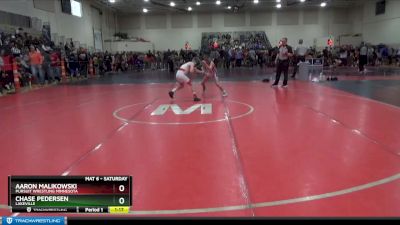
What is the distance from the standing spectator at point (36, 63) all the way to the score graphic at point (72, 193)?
1675 centimetres

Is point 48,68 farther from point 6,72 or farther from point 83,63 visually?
point 83,63

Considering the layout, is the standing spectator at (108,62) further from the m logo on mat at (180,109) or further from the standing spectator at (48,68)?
the m logo on mat at (180,109)

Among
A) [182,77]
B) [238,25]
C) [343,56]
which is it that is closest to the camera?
[182,77]

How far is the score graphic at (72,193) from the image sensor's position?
1.42m

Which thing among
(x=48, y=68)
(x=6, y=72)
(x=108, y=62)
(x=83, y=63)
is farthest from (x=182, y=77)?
(x=108, y=62)

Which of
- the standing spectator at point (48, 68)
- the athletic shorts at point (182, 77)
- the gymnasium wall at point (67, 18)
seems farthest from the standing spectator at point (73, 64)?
the athletic shorts at point (182, 77)

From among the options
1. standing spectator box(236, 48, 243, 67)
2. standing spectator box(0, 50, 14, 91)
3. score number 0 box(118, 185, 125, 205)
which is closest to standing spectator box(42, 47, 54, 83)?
standing spectator box(0, 50, 14, 91)

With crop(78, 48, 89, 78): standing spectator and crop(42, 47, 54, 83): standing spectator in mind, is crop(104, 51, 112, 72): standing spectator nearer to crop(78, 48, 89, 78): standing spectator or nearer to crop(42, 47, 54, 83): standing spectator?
crop(78, 48, 89, 78): standing spectator

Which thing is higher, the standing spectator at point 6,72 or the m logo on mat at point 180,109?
the standing spectator at point 6,72

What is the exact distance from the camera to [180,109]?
30.8 feet

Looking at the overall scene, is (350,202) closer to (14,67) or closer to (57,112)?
(57,112)

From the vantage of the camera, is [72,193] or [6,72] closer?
[72,193]

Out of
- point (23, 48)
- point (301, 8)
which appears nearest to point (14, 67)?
point (23, 48)

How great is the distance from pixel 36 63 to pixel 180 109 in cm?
1061
